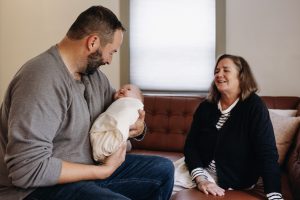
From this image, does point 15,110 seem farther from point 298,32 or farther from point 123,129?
point 298,32

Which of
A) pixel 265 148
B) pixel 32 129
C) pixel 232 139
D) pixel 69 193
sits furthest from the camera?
pixel 232 139

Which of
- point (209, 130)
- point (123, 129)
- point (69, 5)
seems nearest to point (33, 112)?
point (123, 129)

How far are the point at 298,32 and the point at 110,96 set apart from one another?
1890 millimetres

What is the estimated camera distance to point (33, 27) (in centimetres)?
352

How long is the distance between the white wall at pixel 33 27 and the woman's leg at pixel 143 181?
5.74 feet

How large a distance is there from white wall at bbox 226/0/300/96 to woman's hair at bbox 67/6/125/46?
1.78 m

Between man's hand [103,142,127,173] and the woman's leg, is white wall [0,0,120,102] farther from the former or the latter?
man's hand [103,142,127,173]

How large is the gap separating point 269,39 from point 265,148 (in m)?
1.48

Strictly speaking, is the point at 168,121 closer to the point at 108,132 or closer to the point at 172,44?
the point at 172,44

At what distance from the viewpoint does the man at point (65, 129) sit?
112cm

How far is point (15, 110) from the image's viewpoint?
1127mm

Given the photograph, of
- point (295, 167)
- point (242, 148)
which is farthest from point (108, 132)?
point (295, 167)

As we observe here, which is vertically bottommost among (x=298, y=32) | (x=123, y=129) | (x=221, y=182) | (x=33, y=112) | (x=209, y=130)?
(x=221, y=182)

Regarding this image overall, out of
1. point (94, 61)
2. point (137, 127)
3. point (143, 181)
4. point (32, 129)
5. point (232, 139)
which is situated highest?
point (94, 61)
